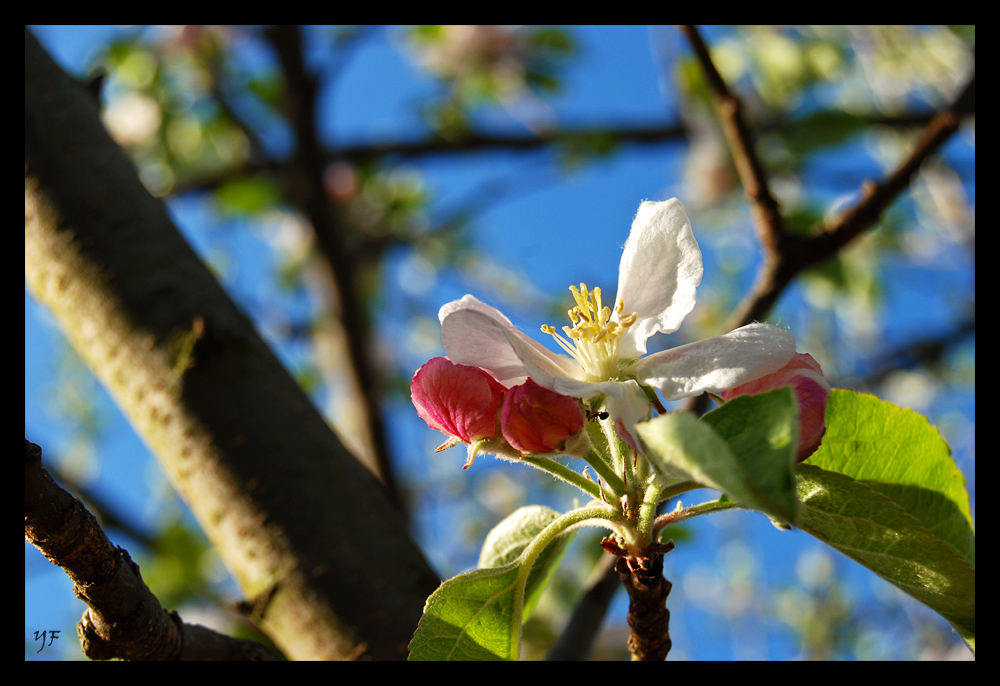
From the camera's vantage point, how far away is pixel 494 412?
76 cm

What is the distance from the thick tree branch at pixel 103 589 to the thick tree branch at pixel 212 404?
0.19 metres

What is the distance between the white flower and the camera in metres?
0.71

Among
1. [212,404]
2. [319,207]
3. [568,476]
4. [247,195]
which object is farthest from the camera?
[247,195]

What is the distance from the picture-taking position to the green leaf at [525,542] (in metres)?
0.89

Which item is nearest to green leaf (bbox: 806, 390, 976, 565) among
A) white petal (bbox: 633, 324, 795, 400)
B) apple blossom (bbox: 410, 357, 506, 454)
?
white petal (bbox: 633, 324, 795, 400)

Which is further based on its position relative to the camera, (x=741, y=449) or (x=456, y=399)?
(x=456, y=399)

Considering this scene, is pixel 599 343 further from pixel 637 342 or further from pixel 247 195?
pixel 247 195

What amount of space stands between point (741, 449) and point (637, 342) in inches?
12.2

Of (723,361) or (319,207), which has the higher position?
(319,207)

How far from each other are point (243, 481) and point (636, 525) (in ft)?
2.08

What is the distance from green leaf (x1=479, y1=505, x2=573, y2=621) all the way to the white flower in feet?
0.59

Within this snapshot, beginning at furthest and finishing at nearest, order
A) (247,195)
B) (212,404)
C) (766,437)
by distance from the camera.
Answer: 1. (247,195)
2. (212,404)
3. (766,437)

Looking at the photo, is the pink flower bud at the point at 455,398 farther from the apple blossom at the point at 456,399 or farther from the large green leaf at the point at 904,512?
the large green leaf at the point at 904,512

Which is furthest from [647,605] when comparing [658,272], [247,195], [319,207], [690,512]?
[247,195]
